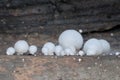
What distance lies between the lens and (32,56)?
3.54m

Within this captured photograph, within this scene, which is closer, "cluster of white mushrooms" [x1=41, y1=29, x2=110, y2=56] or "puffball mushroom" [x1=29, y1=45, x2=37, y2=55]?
"cluster of white mushrooms" [x1=41, y1=29, x2=110, y2=56]

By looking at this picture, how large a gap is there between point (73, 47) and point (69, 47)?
0.04 meters

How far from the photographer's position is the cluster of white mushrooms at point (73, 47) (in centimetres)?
358

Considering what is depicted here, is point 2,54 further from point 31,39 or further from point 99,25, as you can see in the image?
point 99,25

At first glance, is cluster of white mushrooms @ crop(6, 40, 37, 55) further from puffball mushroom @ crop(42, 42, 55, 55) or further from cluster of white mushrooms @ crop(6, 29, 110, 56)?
puffball mushroom @ crop(42, 42, 55, 55)

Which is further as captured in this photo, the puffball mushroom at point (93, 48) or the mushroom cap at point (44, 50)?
the mushroom cap at point (44, 50)

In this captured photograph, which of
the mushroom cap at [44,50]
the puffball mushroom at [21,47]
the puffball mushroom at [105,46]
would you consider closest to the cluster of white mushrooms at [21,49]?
the puffball mushroom at [21,47]

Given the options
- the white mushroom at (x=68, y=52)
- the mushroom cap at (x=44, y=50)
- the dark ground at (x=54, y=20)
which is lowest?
the white mushroom at (x=68, y=52)

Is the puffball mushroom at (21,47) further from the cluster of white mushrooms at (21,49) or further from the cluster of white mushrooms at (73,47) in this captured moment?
the cluster of white mushrooms at (73,47)

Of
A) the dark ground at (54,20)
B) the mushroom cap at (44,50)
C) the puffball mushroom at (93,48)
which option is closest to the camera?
the puffball mushroom at (93,48)

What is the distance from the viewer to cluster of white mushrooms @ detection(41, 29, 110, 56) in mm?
3578

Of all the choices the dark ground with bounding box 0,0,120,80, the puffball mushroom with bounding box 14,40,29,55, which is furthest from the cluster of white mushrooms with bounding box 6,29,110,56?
the dark ground with bounding box 0,0,120,80

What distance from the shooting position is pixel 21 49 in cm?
370

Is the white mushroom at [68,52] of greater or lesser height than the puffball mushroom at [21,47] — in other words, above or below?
below
